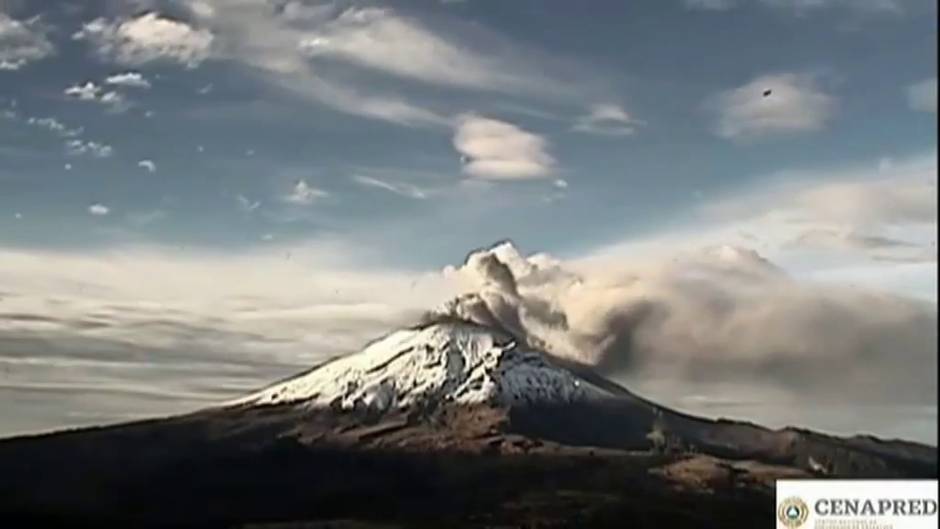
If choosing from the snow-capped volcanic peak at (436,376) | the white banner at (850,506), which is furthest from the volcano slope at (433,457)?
the white banner at (850,506)

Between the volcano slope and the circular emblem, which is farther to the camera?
the circular emblem

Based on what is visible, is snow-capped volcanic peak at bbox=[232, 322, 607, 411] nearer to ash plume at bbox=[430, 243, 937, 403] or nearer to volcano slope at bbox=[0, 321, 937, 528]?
volcano slope at bbox=[0, 321, 937, 528]

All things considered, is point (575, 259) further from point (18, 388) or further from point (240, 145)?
point (18, 388)

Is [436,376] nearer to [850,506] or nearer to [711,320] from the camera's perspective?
[711,320]

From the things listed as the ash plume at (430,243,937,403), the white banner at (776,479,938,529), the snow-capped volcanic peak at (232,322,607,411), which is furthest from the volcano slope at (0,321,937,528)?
the ash plume at (430,243,937,403)

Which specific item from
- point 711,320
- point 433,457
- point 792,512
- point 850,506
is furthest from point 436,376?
point 850,506

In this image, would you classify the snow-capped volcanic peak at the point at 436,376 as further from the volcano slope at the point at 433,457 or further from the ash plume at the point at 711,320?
the ash plume at the point at 711,320

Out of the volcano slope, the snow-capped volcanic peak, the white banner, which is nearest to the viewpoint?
the volcano slope
